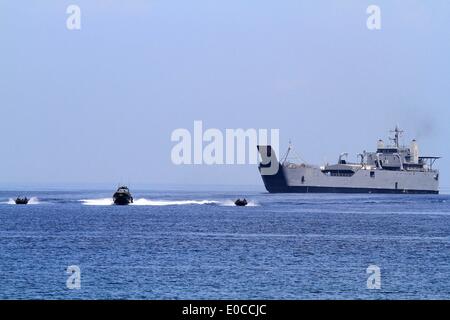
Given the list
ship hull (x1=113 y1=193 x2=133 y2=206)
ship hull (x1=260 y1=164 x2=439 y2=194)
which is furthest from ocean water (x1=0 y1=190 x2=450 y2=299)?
ship hull (x1=260 y1=164 x2=439 y2=194)

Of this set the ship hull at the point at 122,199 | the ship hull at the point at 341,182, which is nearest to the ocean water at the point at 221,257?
the ship hull at the point at 122,199

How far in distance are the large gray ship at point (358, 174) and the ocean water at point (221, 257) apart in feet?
271

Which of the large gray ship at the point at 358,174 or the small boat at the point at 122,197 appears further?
the large gray ship at the point at 358,174

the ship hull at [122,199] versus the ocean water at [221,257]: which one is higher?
the ship hull at [122,199]

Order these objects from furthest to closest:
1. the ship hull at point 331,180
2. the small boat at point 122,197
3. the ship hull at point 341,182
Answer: the ship hull at point 331,180 < the ship hull at point 341,182 < the small boat at point 122,197

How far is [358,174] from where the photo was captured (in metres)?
171

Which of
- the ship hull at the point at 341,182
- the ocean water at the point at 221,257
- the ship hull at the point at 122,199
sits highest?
the ship hull at the point at 341,182

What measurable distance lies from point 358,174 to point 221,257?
123m

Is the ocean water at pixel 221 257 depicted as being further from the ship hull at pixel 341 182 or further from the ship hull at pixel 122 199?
the ship hull at pixel 341 182

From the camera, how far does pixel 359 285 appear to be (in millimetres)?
40625

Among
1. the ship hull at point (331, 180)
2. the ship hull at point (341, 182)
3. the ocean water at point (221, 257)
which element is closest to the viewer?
the ocean water at point (221, 257)

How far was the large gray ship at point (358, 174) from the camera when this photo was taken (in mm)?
169250
